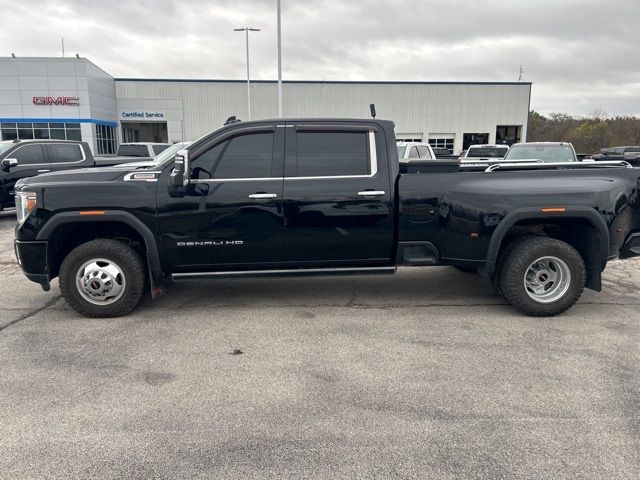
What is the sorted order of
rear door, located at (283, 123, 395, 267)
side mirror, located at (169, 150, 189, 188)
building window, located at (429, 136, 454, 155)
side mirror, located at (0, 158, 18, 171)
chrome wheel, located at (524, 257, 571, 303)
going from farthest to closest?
building window, located at (429, 136, 454, 155), side mirror, located at (0, 158, 18, 171), chrome wheel, located at (524, 257, 571, 303), rear door, located at (283, 123, 395, 267), side mirror, located at (169, 150, 189, 188)

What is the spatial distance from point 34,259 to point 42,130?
3996 centimetres

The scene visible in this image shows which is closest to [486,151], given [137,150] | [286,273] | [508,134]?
[137,150]

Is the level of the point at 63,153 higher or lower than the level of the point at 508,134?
lower

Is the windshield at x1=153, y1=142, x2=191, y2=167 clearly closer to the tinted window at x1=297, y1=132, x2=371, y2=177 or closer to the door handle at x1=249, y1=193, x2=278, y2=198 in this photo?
the door handle at x1=249, y1=193, x2=278, y2=198

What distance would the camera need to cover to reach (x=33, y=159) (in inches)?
484

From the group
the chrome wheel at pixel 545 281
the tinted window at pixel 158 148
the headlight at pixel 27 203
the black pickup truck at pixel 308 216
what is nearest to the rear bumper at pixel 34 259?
the black pickup truck at pixel 308 216

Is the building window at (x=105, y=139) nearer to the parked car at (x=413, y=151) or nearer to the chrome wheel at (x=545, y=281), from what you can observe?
the parked car at (x=413, y=151)

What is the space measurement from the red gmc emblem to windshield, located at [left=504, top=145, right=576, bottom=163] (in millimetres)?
36174

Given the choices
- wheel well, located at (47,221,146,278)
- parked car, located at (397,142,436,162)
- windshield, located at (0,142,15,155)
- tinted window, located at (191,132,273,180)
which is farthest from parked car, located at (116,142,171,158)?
tinted window, located at (191,132,273,180)

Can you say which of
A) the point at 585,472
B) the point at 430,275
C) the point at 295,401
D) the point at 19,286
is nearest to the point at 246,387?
the point at 295,401

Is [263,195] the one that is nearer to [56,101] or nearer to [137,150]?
[137,150]

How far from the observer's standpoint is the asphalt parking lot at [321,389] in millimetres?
2715

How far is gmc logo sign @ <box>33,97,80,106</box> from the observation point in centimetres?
3784

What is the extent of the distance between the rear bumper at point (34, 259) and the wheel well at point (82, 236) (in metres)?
0.07
